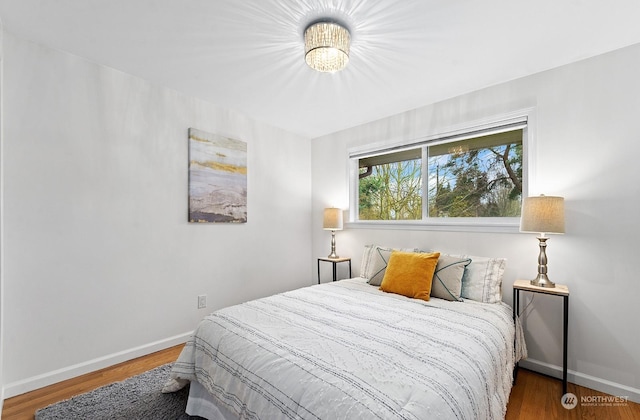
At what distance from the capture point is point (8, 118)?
6.45ft

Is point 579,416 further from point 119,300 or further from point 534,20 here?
point 119,300

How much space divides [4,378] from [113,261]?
2.96 feet

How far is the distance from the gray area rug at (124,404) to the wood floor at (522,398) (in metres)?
0.12

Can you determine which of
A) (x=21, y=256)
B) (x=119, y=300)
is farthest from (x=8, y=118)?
(x=119, y=300)

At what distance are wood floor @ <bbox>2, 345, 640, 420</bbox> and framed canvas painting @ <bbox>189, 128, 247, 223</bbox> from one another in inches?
53.4

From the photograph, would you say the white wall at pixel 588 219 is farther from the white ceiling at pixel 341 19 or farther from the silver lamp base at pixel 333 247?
the silver lamp base at pixel 333 247

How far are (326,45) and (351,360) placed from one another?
5.79 ft

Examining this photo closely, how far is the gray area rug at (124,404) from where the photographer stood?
1.77 meters

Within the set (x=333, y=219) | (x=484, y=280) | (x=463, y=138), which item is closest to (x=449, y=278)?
(x=484, y=280)

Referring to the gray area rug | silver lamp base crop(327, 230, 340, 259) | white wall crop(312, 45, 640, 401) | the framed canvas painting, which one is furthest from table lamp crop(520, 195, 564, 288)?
the framed canvas painting

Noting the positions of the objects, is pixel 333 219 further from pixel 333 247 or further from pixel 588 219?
pixel 588 219

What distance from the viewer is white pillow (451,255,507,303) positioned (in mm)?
2338

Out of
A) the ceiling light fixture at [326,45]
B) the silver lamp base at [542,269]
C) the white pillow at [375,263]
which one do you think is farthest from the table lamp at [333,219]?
the silver lamp base at [542,269]

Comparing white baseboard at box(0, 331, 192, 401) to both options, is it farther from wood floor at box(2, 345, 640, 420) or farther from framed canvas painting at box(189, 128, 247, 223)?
framed canvas painting at box(189, 128, 247, 223)
